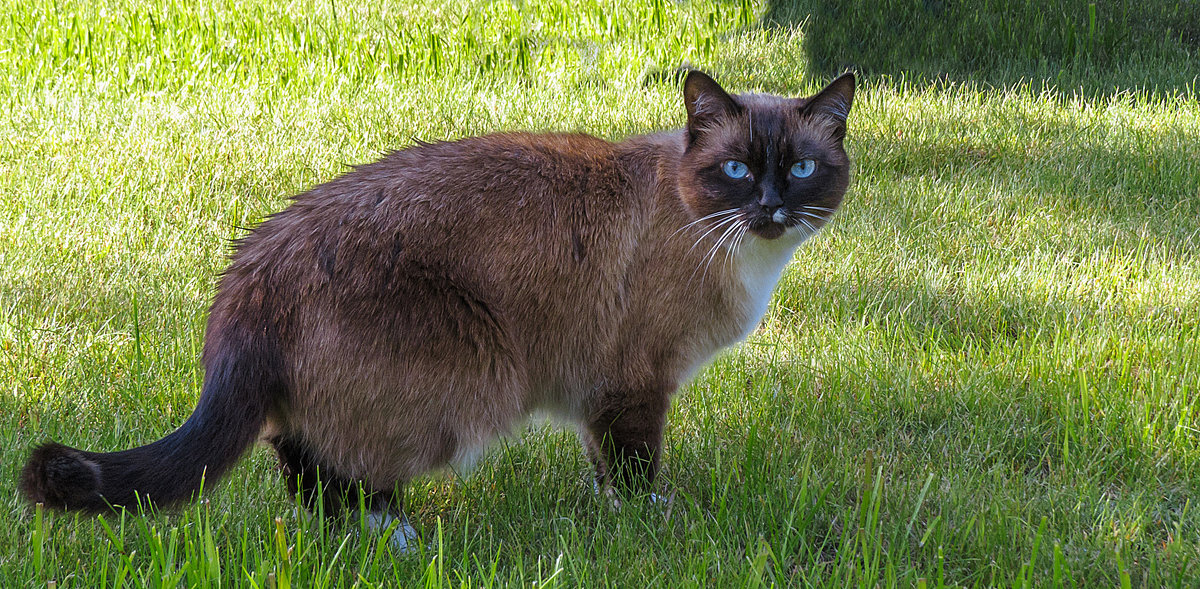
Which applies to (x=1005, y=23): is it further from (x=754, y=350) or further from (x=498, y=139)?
(x=498, y=139)

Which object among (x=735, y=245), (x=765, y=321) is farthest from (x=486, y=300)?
(x=765, y=321)

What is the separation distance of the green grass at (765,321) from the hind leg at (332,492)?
0.20 feet

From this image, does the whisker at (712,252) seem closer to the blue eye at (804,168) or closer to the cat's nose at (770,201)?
the cat's nose at (770,201)

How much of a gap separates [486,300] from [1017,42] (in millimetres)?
5858

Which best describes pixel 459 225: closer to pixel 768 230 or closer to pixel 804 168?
pixel 768 230

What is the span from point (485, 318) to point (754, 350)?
1549mm

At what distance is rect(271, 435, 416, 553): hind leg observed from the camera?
253 cm

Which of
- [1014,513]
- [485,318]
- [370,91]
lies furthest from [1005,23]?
[485,318]

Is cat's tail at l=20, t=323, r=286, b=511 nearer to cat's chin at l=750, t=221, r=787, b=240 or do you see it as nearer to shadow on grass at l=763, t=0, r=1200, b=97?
cat's chin at l=750, t=221, r=787, b=240

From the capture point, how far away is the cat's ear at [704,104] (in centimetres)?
282

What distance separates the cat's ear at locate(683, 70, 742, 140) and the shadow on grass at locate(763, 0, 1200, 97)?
166 inches

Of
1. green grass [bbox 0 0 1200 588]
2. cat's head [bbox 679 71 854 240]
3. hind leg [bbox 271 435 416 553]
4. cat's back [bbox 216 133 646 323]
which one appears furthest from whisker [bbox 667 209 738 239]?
hind leg [bbox 271 435 416 553]

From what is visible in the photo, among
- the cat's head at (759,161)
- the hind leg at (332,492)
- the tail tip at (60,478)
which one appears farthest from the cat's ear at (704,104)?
the tail tip at (60,478)

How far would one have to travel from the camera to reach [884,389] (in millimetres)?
3400
